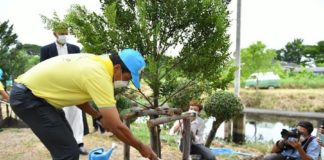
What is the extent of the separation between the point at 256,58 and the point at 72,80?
2566cm

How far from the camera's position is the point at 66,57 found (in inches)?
104

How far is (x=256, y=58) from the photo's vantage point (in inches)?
1061

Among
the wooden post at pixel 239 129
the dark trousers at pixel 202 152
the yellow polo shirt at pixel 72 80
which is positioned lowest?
the wooden post at pixel 239 129

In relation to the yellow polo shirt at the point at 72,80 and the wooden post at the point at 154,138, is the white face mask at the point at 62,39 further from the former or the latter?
the yellow polo shirt at the point at 72,80

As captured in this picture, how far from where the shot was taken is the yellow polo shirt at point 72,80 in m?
2.36

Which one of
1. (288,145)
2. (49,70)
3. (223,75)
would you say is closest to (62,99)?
(49,70)

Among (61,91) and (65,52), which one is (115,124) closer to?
(61,91)

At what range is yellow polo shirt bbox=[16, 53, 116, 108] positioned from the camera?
2363mm

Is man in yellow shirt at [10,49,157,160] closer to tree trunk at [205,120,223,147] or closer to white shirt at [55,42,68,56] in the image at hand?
white shirt at [55,42,68,56]

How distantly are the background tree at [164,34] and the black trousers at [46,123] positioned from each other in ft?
5.71

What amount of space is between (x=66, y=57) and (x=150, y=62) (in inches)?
58.7

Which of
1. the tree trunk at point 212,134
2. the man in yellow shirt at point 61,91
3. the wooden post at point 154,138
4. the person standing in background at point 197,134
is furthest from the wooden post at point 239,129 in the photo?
the man in yellow shirt at point 61,91

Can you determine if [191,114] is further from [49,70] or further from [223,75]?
[49,70]

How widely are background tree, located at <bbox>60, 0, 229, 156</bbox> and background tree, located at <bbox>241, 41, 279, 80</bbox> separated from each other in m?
22.5
